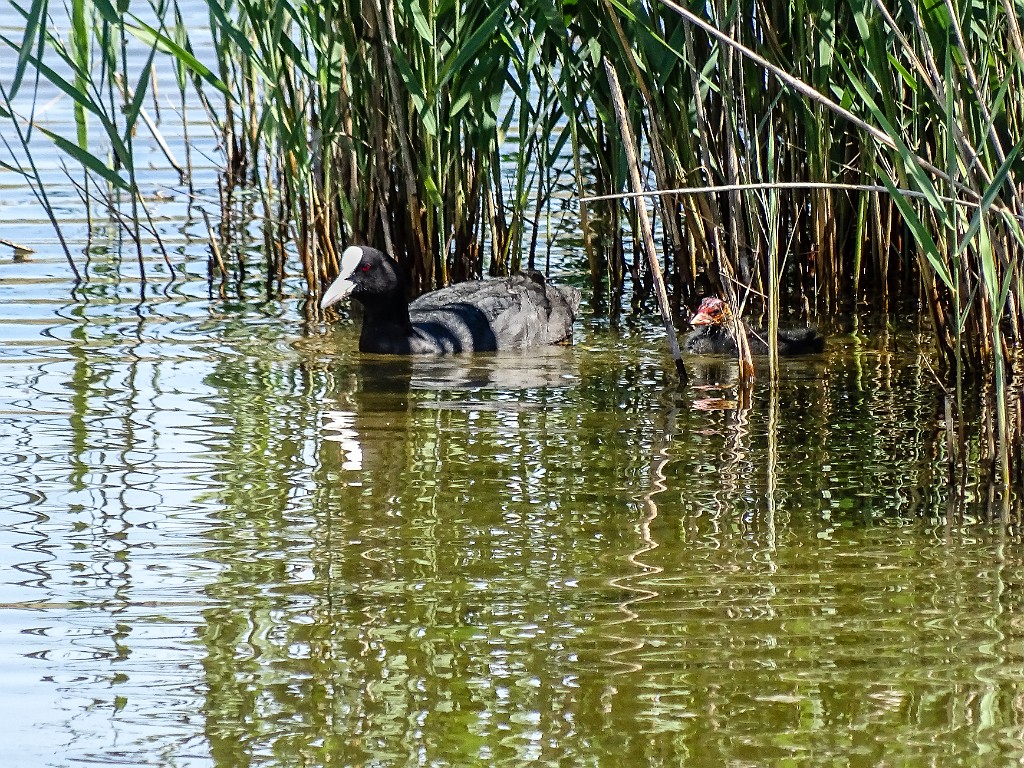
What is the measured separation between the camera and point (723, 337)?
6.53 metres

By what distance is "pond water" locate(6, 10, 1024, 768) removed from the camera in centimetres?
299

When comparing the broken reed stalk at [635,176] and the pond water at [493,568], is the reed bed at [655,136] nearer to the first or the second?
the broken reed stalk at [635,176]

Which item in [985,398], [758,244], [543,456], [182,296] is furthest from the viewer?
[182,296]

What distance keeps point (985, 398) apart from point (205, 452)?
8.47 ft

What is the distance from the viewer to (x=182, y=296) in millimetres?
7496

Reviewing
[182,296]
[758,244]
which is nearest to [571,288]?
[758,244]

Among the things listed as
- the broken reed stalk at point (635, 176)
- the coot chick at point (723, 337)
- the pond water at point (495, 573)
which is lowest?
the pond water at point (495, 573)

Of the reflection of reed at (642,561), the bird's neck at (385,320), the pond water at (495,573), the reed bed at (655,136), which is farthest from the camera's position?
the bird's neck at (385,320)

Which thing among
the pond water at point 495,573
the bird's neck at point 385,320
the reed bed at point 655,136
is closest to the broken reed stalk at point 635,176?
the reed bed at point 655,136

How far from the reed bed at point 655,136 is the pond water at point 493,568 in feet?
1.82

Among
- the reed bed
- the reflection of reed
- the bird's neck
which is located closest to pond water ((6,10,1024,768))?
the reflection of reed

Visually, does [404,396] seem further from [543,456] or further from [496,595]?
[496,595]

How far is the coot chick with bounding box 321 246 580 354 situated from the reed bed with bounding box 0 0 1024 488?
33cm

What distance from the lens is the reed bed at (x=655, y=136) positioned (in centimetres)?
513
